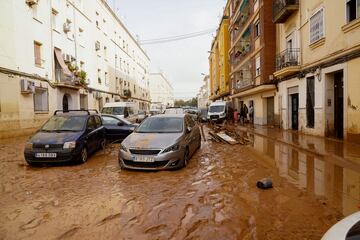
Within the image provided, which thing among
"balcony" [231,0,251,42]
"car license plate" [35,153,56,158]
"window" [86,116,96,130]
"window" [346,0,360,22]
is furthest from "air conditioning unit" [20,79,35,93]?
"balcony" [231,0,251,42]

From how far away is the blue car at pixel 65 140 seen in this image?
813 cm

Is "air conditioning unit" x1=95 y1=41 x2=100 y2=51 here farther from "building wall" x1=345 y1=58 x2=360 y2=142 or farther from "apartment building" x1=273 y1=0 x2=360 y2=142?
"building wall" x1=345 y1=58 x2=360 y2=142

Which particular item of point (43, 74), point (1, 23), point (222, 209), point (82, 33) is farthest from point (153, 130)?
point (82, 33)

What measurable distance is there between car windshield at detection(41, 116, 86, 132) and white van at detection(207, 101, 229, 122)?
20.9 metres

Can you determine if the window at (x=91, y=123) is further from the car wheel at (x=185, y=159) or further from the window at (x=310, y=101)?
the window at (x=310, y=101)

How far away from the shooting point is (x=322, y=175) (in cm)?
689

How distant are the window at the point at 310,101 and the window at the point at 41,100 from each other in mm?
17263

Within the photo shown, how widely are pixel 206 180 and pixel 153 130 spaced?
2.72 m

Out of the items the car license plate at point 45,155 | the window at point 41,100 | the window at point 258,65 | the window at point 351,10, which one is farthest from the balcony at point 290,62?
the window at point 41,100

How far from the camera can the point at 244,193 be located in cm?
555

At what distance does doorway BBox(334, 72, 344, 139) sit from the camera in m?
12.9

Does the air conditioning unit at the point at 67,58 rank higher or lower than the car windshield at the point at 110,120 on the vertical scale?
higher

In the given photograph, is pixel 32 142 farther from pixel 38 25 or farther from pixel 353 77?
pixel 38 25

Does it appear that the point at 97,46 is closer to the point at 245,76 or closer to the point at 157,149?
the point at 245,76
